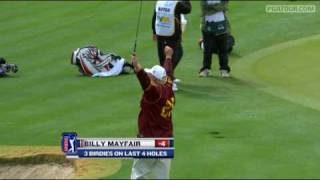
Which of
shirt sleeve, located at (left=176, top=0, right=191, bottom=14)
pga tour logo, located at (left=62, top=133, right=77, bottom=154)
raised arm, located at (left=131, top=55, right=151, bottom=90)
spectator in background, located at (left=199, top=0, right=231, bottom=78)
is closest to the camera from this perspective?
raised arm, located at (left=131, top=55, right=151, bottom=90)

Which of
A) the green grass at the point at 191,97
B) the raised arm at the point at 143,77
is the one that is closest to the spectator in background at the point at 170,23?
the green grass at the point at 191,97

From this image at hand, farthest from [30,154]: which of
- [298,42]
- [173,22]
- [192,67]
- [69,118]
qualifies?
[298,42]

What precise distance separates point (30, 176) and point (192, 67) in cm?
792

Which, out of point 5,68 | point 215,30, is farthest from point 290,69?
point 5,68

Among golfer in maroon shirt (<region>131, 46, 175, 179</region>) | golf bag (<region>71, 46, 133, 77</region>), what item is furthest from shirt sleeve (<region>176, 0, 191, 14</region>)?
golfer in maroon shirt (<region>131, 46, 175, 179</region>)

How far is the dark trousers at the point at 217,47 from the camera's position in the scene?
1753cm

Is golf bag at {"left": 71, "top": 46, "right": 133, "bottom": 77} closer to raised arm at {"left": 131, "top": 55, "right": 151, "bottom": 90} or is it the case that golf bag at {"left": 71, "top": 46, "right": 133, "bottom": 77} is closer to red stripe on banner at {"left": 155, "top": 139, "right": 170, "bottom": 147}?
red stripe on banner at {"left": 155, "top": 139, "right": 170, "bottom": 147}

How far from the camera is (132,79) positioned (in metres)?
17.8

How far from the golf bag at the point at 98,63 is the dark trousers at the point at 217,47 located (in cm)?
193

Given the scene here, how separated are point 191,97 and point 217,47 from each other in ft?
7.33

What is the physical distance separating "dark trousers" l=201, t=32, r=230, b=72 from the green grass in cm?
43

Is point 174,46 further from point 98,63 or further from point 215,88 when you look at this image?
point 98,63

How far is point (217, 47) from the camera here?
1781 centimetres

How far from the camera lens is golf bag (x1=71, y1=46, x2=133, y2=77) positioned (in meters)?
18.1
